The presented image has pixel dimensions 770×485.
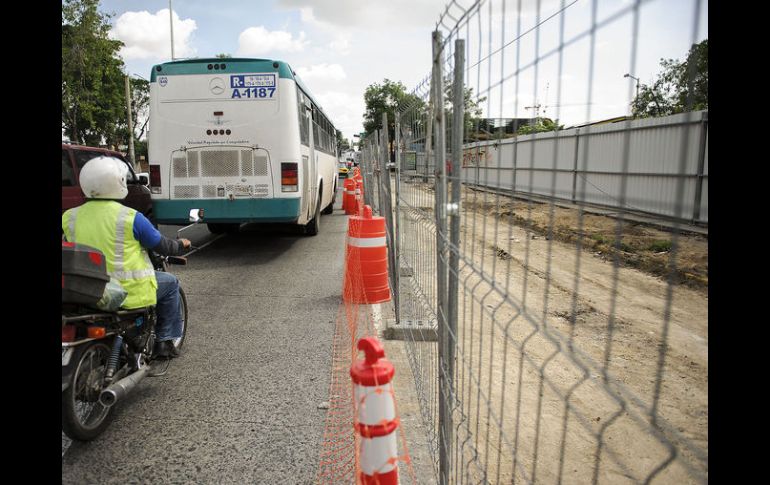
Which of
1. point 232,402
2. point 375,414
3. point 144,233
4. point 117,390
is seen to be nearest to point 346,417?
point 232,402

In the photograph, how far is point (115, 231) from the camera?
3.63 m

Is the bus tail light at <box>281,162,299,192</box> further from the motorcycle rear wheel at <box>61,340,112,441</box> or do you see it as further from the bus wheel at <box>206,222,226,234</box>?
the motorcycle rear wheel at <box>61,340,112,441</box>

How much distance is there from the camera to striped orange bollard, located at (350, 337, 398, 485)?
6.36 ft

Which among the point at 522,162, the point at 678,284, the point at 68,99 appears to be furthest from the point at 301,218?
the point at 68,99

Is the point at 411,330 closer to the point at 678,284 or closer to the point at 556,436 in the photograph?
the point at 556,436

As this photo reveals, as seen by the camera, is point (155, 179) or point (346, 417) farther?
point (155, 179)

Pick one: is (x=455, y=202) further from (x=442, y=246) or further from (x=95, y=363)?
(x=95, y=363)

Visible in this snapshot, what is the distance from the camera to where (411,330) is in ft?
15.8

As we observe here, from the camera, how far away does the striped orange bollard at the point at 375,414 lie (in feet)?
6.36

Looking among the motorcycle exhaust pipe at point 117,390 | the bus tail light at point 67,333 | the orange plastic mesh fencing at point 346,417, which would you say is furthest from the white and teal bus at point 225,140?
the bus tail light at point 67,333

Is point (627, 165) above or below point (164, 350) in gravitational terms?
above

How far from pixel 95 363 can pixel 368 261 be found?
335 cm

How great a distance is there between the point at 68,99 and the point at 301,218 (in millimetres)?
24982
